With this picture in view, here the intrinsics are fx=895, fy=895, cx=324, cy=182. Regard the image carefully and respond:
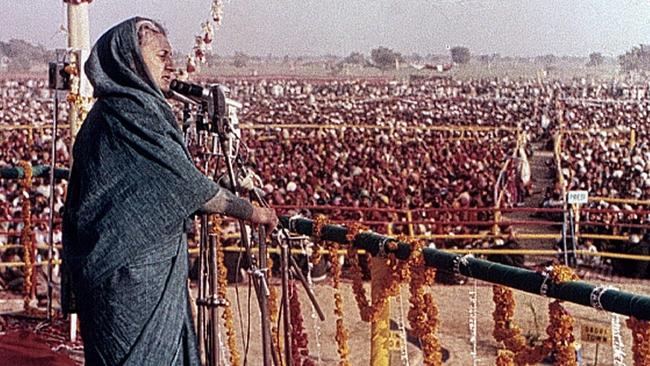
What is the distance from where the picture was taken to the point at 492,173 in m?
20.0

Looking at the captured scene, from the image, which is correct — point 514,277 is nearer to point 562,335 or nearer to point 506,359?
point 562,335

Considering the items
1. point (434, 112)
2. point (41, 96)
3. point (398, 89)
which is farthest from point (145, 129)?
point (398, 89)

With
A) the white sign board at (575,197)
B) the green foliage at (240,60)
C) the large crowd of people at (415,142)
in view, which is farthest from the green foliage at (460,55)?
the white sign board at (575,197)

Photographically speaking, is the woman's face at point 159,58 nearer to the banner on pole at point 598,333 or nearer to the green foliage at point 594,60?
the banner on pole at point 598,333

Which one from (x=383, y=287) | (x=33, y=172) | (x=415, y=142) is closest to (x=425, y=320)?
(x=383, y=287)

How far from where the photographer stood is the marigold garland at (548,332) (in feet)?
8.24

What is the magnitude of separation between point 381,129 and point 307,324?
2331 cm

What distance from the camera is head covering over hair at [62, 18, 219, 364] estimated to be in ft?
6.51

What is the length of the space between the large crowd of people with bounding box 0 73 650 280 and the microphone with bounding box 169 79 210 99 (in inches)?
11.7

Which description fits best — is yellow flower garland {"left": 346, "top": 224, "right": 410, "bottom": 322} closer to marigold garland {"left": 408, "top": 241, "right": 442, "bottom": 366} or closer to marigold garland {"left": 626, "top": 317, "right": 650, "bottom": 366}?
marigold garland {"left": 408, "top": 241, "right": 442, "bottom": 366}

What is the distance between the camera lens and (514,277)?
2.41m

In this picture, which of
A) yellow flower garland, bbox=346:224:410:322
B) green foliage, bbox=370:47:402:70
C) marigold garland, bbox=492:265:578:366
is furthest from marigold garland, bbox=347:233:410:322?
green foliage, bbox=370:47:402:70

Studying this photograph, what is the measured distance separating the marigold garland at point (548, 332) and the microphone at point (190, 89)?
1.01 metres

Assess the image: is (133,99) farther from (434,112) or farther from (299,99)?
(299,99)
